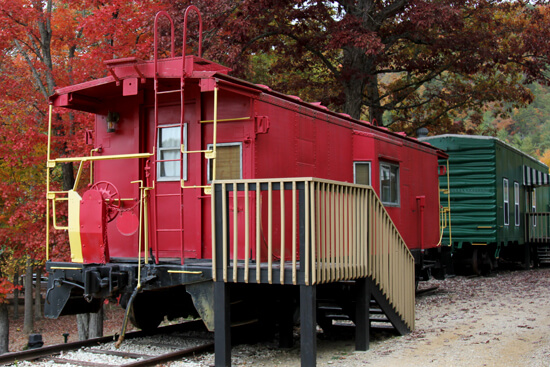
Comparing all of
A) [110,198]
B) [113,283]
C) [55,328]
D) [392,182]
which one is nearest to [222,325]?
[113,283]

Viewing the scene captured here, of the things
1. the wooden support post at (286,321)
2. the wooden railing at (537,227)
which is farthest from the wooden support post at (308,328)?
the wooden railing at (537,227)

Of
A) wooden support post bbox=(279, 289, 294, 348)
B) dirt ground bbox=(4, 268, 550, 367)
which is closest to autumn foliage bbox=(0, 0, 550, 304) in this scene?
dirt ground bbox=(4, 268, 550, 367)

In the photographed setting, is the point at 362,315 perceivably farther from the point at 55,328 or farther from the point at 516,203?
the point at 55,328

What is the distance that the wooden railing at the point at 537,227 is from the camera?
22375mm

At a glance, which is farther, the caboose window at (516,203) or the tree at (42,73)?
the caboose window at (516,203)

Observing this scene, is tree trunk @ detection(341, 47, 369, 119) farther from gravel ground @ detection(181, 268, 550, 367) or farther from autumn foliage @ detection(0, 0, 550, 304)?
gravel ground @ detection(181, 268, 550, 367)

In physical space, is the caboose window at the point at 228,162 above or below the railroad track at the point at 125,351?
above

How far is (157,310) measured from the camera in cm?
967

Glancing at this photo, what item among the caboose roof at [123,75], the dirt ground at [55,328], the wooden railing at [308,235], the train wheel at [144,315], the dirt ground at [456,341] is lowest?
the dirt ground at [55,328]

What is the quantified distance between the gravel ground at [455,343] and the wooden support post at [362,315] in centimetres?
19

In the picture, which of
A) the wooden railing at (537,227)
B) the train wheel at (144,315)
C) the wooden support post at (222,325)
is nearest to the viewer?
the wooden support post at (222,325)

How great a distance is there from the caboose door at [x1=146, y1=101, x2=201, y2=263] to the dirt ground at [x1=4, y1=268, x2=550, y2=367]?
169cm

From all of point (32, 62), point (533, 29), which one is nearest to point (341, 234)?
point (32, 62)

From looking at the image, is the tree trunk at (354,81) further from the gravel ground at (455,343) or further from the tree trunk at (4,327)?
the tree trunk at (4,327)
